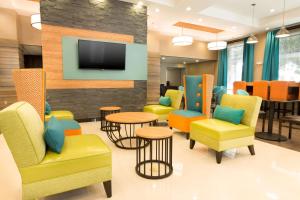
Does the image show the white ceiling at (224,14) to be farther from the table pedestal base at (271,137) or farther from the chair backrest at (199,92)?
the table pedestal base at (271,137)

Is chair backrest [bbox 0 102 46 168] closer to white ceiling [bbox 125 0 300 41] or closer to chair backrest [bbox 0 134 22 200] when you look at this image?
chair backrest [bbox 0 134 22 200]

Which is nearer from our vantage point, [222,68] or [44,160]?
[44,160]

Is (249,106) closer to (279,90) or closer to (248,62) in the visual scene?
(279,90)

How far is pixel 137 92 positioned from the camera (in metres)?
5.72

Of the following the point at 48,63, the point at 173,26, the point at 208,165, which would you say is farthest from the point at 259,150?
the point at 173,26

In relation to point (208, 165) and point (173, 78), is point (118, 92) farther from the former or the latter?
point (173, 78)

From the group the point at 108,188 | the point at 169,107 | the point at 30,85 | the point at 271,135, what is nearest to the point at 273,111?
the point at 271,135

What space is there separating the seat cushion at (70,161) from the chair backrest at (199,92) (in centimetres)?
249

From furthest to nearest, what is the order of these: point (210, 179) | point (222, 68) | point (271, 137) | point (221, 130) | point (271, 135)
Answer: point (222, 68), point (271, 135), point (271, 137), point (221, 130), point (210, 179)

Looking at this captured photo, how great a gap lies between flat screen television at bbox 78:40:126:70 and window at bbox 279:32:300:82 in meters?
6.17

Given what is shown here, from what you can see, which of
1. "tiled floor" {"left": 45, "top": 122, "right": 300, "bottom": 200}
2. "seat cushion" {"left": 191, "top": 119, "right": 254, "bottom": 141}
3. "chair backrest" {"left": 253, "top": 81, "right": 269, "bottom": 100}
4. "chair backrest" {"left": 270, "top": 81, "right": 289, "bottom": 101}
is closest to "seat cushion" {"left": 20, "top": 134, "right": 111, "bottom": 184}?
"tiled floor" {"left": 45, "top": 122, "right": 300, "bottom": 200}

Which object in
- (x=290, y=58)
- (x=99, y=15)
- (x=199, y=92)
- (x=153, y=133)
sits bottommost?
(x=153, y=133)

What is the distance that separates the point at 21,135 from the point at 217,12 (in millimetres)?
6691

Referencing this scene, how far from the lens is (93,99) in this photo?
16.8ft
